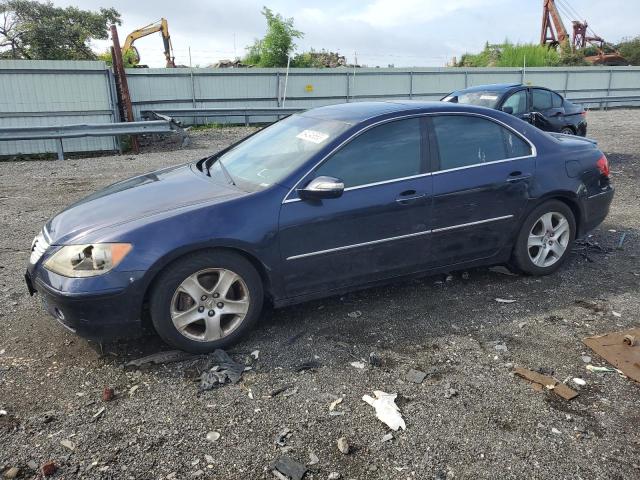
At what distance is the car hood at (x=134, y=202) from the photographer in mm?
3584

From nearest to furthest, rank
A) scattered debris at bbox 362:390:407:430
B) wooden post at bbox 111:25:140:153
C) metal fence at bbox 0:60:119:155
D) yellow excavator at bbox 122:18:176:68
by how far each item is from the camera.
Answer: scattered debris at bbox 362:390:407:430 < metal fence at bbox 0:60:119:155 < wooden post at bbox 111:25:140:153 < yellow excavator at bbox 122:18:176:68

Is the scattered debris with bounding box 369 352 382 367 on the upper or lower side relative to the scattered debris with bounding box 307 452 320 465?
upper

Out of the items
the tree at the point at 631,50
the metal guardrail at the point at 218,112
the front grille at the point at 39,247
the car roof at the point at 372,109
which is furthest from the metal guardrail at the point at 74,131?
the tree at the point at 631,50

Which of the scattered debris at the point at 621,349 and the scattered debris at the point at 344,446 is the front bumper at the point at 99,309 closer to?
the scattered debris at the point at 344,446

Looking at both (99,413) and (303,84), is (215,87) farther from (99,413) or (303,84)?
(99,413)

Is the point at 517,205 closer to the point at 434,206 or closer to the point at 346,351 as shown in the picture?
the point at 434,206

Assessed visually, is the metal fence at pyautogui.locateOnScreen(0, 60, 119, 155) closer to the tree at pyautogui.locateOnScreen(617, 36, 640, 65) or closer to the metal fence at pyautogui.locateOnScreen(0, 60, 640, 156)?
the metal fence at pyautogui.locateOnScreen(0, 60, 640, 156)

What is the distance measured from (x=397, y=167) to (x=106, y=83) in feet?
41.7

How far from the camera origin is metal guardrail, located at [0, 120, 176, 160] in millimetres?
12117

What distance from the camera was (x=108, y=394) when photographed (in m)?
3.19

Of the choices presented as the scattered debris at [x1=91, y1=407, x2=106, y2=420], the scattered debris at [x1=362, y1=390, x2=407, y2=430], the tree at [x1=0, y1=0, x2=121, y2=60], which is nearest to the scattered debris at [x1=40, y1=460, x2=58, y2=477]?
the scattered debris at [x1=91, y1=407, x2=106, y2=420]

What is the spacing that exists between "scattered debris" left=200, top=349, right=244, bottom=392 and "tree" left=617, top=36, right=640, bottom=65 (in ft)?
183

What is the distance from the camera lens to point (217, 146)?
45.8 ft

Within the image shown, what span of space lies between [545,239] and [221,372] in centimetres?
321
